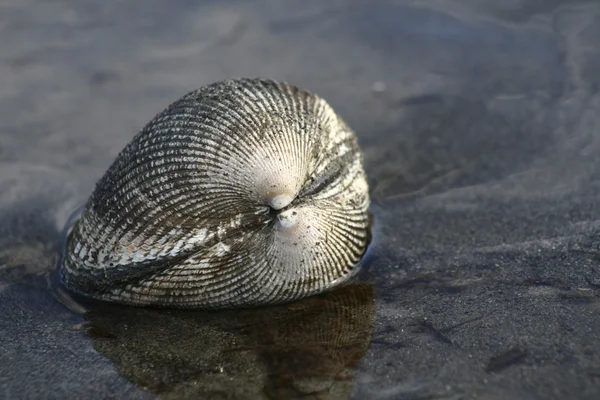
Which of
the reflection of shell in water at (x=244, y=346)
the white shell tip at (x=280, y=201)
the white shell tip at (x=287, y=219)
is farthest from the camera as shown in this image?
the white shell tip at (x=287, y=219)

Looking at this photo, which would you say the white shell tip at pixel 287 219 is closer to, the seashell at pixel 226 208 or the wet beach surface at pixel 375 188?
the seashell at pixel 226 208

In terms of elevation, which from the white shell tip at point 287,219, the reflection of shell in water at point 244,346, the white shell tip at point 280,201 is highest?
the white shell tip at point 280,201

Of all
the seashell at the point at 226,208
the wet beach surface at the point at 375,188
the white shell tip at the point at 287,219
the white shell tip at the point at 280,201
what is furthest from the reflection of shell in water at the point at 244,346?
the white shell tip at the point at 280,201

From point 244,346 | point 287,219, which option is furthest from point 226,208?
point 244,346

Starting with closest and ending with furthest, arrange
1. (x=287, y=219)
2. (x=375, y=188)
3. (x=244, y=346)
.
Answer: (x=244, y=346), (x=287, y=219), (x=375, y=188)

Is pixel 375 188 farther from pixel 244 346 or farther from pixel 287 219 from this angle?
pixel 244 346

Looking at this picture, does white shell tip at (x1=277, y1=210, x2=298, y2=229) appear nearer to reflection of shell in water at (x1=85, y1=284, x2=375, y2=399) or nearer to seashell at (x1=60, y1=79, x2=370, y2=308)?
seashell at (x1=60, y1=79, x2=370, y2=308)

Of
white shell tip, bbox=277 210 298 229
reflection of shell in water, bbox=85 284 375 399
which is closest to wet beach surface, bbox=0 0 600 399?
reflection of shell in water, bbox=85 284 375 399
